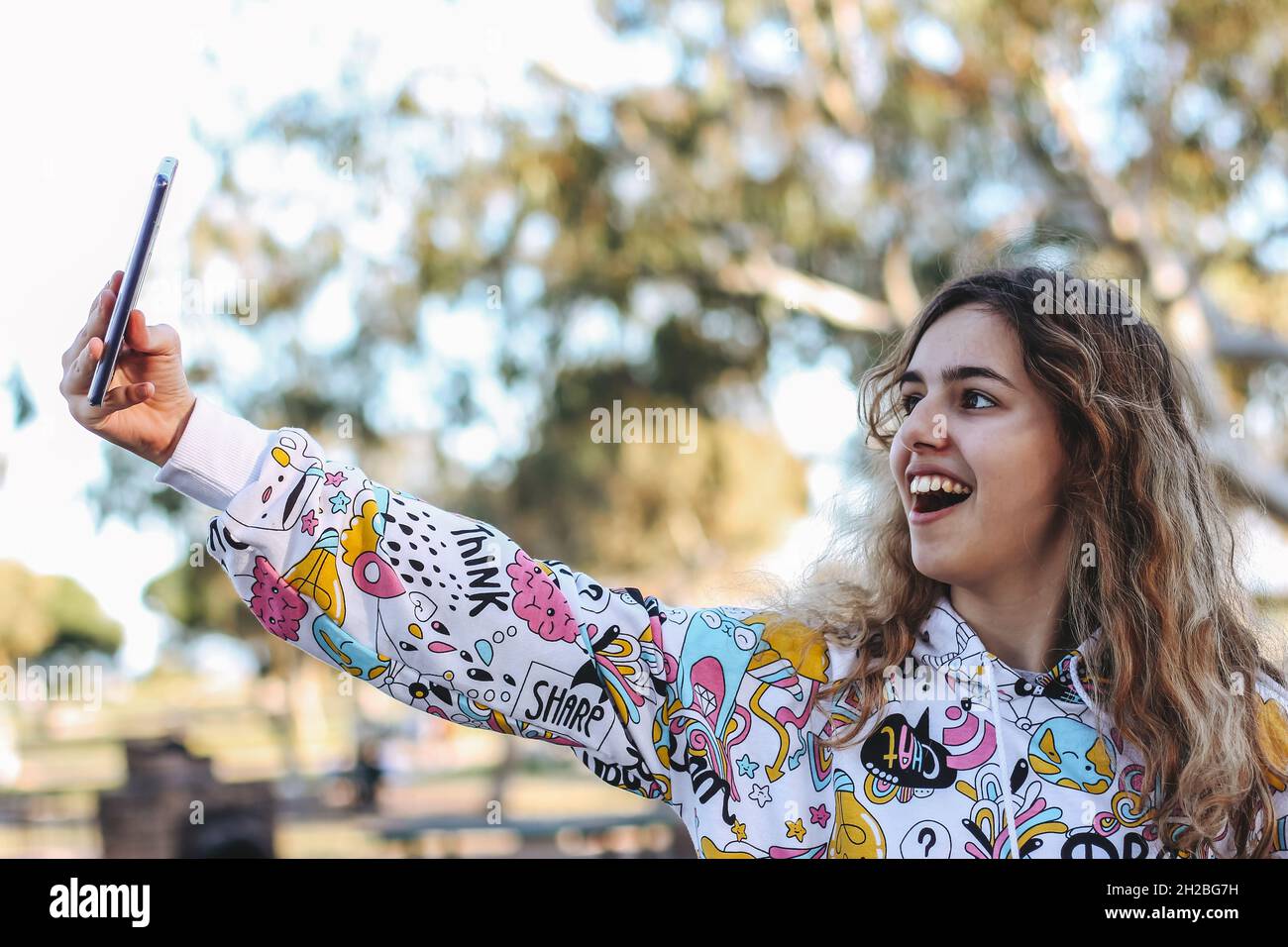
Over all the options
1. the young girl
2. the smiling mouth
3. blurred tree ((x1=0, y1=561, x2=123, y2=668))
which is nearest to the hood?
the young girl

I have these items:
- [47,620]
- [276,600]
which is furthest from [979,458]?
[47,620]

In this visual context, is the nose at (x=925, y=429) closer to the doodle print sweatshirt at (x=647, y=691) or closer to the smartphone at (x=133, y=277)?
the doodle print sweatshirt at (x=647, y=691)

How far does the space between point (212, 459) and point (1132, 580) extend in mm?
1335

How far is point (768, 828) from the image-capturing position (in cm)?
178

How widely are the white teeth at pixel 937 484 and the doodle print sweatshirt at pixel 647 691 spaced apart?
29cm

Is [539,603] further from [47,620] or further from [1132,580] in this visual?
[47,620]

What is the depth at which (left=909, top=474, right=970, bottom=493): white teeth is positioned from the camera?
2.03 m

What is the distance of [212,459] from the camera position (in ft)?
5.64

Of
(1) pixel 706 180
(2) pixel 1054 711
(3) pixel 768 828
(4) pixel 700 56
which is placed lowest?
(3) pixel 768 828

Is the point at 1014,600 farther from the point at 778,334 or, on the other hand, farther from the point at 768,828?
the point at 778,334

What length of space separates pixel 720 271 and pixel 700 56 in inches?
60.9

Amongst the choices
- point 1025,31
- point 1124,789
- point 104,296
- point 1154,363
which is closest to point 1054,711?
point 1124,789

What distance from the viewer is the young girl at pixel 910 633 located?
1736mm

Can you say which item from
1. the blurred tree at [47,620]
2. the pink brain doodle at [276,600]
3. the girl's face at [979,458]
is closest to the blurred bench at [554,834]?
the blurred tree at [47,620]
